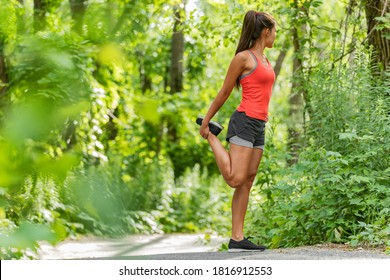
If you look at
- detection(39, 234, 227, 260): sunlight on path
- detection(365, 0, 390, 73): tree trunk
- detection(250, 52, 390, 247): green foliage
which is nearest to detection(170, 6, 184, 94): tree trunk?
detection(39, 234, 227, 260): sunlight on path

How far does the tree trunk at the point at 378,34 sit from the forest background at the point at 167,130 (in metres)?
0.02

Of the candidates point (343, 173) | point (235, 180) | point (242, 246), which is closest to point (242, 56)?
point (235, 180)

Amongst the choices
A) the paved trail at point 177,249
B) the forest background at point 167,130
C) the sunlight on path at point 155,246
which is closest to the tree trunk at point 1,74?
the forest background at point 167,130

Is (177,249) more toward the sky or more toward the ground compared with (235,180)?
more toward the ground

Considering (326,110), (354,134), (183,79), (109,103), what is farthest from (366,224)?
(183,79)

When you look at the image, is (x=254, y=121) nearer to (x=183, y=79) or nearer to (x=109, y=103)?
(x=109, y=103)

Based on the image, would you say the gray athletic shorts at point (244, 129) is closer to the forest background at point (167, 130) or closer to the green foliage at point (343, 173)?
the forest background at point (167, 130)

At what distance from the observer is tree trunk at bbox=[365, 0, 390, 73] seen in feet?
24.8

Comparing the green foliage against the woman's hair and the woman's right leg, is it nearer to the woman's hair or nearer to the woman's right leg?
the woman's right leg

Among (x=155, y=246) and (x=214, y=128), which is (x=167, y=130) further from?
(x=214, y=128)

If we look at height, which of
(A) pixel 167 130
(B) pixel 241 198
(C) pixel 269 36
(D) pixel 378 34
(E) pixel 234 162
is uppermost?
(D) pixel 378 34

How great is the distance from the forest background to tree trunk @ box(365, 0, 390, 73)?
20mm

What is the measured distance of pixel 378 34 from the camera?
25.4 ft

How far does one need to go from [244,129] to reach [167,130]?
12332 millimetres
